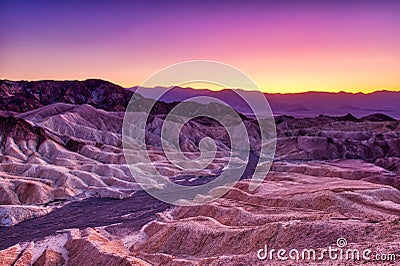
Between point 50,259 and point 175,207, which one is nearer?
point 50,259

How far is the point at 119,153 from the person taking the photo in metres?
108

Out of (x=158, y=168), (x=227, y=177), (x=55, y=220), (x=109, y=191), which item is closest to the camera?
(x=55, y=220)

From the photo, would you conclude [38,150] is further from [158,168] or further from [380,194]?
[380,194]

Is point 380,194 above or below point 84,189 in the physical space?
above

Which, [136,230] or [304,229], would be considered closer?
[304,229]

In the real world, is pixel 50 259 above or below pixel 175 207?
above

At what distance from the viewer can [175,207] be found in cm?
5681

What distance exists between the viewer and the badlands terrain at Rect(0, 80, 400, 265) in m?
29.2

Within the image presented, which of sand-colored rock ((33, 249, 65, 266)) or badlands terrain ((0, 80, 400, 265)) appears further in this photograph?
sand-colored rock ((33, 249, 65, 266))

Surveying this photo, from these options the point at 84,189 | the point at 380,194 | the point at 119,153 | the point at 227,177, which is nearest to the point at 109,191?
the point at 84,189

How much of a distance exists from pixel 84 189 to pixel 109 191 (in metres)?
4.86

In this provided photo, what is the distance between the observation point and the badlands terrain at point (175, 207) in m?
29.2

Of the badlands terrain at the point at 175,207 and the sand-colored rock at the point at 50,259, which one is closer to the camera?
the badlands terrain at the point at 175,207

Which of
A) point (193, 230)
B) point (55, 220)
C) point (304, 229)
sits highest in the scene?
point (304, 229)
